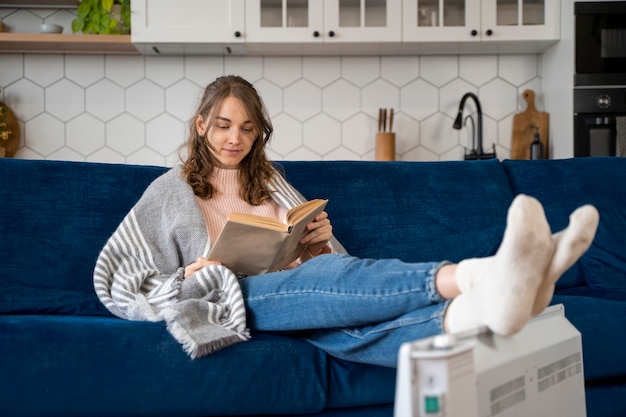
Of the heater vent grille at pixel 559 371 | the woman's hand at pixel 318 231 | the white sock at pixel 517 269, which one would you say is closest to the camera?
the white sock at pixel 517 269

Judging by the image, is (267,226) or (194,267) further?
(194,267)

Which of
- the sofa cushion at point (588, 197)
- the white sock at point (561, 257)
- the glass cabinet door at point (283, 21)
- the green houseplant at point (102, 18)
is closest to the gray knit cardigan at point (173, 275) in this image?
the white sock at point (561, 257)

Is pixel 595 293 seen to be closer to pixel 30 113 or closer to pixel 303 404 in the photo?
pixel 303 404

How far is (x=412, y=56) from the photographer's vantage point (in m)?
3.88

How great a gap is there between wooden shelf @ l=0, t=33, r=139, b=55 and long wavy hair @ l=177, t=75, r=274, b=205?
1.49 meters

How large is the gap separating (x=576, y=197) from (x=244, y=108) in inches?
45.2

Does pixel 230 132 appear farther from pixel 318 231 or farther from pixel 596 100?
pixel 596 100

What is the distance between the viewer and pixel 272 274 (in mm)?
1812

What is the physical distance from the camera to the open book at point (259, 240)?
5.65 feet

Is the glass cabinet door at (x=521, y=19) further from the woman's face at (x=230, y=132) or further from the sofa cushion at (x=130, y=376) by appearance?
the sofa cushion at (x=130, y=376)

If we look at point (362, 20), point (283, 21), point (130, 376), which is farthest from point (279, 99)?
point (130, 376)

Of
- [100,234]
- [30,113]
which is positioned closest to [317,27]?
[30,113]

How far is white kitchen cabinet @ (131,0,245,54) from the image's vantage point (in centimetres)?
351

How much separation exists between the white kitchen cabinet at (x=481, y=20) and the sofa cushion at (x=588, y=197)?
1.09 meters
